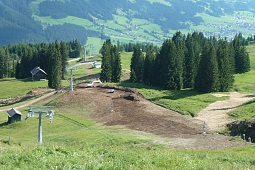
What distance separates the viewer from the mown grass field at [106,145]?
17156 mm

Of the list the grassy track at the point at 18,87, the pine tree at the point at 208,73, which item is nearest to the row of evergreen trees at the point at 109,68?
the grassy track at the point at 18,87

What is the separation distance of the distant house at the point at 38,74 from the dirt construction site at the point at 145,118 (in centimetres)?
4103

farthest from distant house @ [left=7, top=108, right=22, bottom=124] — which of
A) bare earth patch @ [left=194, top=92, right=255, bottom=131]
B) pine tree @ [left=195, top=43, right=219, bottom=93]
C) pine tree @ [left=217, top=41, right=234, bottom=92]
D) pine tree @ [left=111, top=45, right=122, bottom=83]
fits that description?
pine tree @ [left=111, top=45, right=122, bottom=83]

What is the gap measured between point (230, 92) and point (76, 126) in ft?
137

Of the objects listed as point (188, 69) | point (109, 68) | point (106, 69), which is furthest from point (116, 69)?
point (188, 69)

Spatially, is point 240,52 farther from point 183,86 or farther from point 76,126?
point 76,126

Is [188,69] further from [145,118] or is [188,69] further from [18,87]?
[18,87]

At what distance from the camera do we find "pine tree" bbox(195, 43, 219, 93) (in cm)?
7681

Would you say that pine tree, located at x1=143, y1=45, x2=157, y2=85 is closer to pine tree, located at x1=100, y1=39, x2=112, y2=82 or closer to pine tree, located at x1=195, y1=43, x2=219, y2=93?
pine tree, located at x1=100, y1=39, x2=112, y2=82

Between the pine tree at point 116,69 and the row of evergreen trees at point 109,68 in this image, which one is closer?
the row of evergreen trees at point 109,68

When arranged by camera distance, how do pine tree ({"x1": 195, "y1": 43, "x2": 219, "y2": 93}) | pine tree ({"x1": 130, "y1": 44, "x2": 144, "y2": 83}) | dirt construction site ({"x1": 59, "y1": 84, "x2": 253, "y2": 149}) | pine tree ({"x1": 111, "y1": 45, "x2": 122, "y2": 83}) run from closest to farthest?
dirt construction site ({"x1": 59, "y1": 84, "x2": 253, "y2": 149})
pine tree ({"x1": 195, "y1": 43, "x2": 219, "y2": 93})
pine tree ({"x1": 130, "y1": 44, "x2": 144, "y2": 83})
pine tree ({"x1": 111, "y1": 45, "x2": 122, "y2": 83})

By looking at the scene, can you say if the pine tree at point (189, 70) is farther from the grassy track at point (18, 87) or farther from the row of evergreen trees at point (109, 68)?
the grassy track at point (18, 87)

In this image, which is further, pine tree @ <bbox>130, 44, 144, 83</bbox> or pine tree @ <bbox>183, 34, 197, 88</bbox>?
pine tree @ <bbox>130, 44, 144, 83</bbox>

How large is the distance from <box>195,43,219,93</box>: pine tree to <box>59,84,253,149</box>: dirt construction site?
49.6 feet
